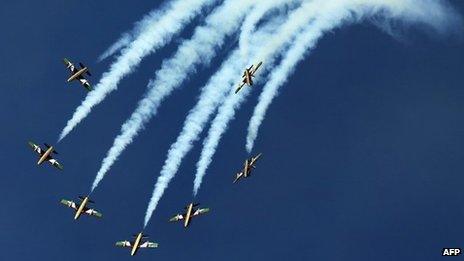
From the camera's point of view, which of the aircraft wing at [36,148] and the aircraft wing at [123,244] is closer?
the aircraft wing at [123,244]

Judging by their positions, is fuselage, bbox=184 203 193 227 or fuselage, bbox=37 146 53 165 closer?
fuselage, bbox=184 203 193 227

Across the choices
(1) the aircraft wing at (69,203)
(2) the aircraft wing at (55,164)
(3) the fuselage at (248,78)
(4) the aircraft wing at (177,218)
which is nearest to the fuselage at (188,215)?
(4) the aircraft wing at (177,218)

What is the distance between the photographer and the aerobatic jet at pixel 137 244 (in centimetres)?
10131

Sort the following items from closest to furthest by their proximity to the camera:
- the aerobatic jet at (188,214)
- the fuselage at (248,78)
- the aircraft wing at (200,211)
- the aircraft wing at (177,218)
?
the fuselage at (248,78), the aerobatic jet at (188,214), the aircraft wing at (177,218), the aircraft wing at (200,211)

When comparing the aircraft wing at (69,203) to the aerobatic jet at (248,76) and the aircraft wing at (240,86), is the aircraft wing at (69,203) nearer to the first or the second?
the aircraft wing at (240,86)

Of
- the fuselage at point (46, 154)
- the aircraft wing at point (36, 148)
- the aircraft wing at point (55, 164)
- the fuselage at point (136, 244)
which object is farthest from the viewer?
the aircraft wing at point (55, 164)

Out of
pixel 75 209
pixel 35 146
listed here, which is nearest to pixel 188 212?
pixel 75 209

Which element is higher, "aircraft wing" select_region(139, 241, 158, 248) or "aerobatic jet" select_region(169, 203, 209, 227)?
"aerobatic jet" select_region(169, 203, 209, 227)

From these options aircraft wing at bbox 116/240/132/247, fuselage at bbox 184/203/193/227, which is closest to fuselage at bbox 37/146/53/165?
aircraft wing at bbox 116/240/132/247

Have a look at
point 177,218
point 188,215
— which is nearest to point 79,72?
point 177,218

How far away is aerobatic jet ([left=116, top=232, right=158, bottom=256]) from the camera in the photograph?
101312mm

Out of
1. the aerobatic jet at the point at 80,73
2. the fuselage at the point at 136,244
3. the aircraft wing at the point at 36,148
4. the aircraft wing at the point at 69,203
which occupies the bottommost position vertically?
the fuselage at the point at 136,244

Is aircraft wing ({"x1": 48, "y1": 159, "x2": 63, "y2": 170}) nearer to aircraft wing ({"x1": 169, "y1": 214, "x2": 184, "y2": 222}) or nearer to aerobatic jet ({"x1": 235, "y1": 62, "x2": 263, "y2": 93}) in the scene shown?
aircraft wing ({"x1": 169, "y1": 214, "x2": 184, "y2": 222})

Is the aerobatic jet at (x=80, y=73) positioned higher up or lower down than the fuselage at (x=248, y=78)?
higher up
